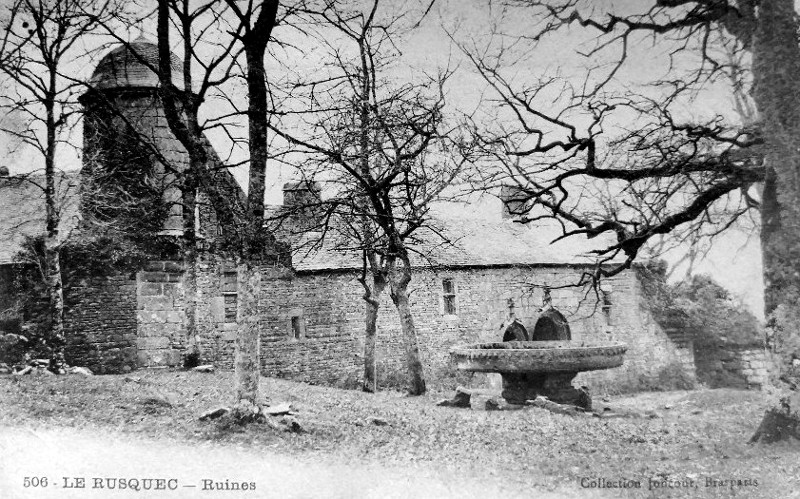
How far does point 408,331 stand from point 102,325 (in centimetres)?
558

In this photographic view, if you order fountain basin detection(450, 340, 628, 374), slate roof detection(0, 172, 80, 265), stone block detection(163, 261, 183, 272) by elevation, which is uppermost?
slate roof detection(0, 172, 80, 265)

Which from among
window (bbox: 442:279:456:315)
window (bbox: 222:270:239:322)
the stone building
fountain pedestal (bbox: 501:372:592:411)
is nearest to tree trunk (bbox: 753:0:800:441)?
fountain pedestal (bbox: 501:372:592:411)

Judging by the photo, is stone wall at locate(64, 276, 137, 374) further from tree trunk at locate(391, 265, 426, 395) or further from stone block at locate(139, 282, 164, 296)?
tree trunk at locate(391, 265, 426, 395)

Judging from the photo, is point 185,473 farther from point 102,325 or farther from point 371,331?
point 371,331

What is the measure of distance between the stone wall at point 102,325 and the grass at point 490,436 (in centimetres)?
244

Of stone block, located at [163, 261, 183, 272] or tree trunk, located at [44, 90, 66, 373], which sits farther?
stone block, located at [163, 261, 183, 272]

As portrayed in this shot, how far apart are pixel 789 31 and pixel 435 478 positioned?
15.0 ft

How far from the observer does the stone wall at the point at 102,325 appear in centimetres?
905

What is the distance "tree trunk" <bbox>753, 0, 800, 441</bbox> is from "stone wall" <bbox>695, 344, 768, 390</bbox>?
3.78m

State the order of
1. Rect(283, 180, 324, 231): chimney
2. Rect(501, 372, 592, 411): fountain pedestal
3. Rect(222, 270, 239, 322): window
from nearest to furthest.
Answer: Rect(283, 180, 324, 231): chimney < Rect(501, 372, 592, 411): fountain pedestal < Rect(222, 270, 239, 322): window

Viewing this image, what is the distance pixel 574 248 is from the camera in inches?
686

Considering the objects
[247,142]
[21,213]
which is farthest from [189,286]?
[247,142]

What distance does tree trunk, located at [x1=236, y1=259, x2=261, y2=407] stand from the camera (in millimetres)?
5172

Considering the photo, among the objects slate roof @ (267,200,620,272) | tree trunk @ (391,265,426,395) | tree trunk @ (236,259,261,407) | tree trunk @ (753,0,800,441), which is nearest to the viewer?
tree trunk @ (753,0,800,441)
